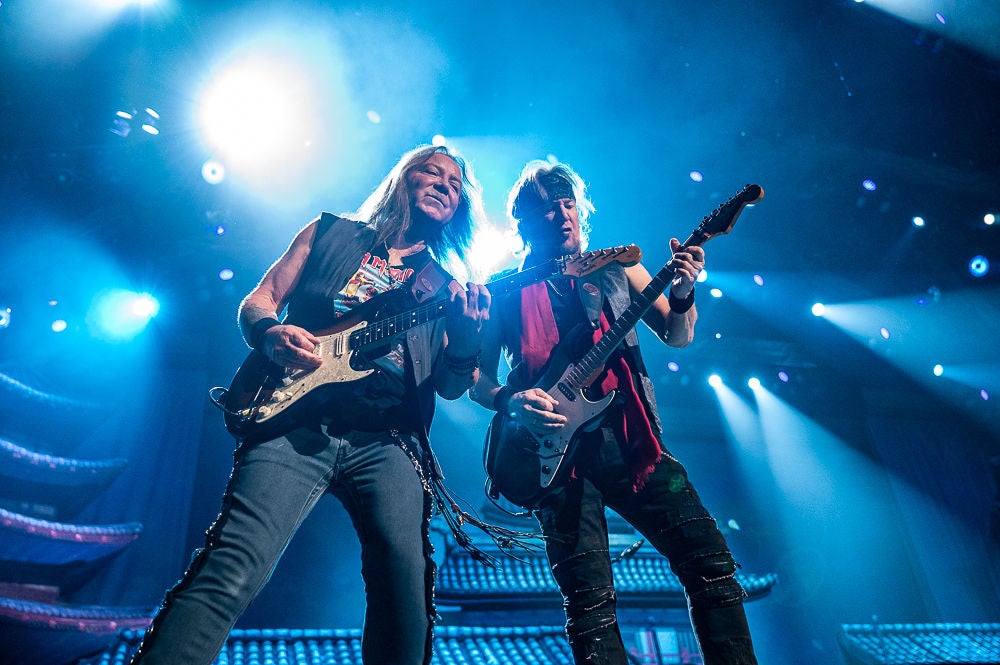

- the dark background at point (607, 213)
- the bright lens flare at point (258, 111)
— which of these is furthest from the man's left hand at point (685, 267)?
the bright lens flare at point (258, 111)

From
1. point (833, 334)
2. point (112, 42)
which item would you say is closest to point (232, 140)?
point (112, 42)

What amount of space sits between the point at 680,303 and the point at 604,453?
36.1 inches

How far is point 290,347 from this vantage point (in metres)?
2.28

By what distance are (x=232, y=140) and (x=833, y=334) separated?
468 inches

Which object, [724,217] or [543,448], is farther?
[724,217]

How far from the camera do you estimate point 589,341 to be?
3027mm

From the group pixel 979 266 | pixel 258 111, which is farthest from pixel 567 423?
pixel 979 266

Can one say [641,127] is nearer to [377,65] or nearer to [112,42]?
[377,65]

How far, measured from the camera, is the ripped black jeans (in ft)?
7.43

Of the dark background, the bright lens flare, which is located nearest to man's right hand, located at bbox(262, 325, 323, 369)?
the dark background

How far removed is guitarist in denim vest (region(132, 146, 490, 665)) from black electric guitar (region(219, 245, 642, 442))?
42 mm

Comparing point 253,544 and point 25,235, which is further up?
point 25,235

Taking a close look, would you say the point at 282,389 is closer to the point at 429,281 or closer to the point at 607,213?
the point at 429,281

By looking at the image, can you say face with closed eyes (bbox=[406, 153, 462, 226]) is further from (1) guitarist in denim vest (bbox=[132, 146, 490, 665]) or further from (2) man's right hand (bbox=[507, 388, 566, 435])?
(2) man's right hand (bbox=[507, 388, 566, 435])
